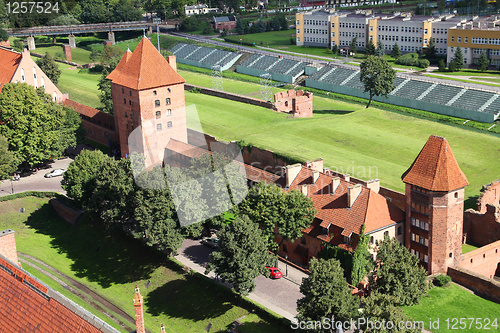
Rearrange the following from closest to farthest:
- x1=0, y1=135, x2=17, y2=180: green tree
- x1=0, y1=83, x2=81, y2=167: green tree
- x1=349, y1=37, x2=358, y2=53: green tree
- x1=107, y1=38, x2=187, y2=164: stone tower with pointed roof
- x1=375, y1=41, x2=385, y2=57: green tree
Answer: x1=107, y1=38, x2=187, y2=164: stone tower with pointed roof, x1=0, y1=135, x2=17, y2=180: green tree, x1=0, y1=83, x2=81, y2=167: green tree, x1=375, y1=41, x2=385, y2=57: green tree, x1=349, y1=37, x2=358, y2=53: green tree

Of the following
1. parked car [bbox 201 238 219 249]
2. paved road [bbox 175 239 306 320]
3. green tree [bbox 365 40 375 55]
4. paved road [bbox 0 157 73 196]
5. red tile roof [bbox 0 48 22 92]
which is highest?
red tile roof [bbox 0 48 22 92]

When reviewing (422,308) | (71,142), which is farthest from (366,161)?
(71,142)

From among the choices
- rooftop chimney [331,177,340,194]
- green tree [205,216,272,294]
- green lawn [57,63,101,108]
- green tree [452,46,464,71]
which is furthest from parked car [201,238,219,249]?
green tree [452,46,464,71]

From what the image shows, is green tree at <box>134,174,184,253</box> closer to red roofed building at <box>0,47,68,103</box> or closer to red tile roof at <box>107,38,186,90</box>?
red tile roof at <box>107,38,186,90</box>

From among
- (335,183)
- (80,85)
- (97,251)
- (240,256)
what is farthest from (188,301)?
(80,85)

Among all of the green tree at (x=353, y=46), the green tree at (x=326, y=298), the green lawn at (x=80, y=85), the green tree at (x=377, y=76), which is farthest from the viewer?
the green tree at (x=353, y=46)

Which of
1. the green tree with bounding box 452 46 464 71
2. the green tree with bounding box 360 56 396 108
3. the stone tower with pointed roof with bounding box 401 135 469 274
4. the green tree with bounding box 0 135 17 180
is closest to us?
the stone tower with pointed roof with bounding box 401 135 469 274

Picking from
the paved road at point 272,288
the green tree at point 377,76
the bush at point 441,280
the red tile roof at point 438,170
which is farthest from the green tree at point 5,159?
the green tree at point 377,76

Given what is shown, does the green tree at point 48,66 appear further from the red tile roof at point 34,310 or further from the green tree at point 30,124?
the red tile roof at point 34,310
